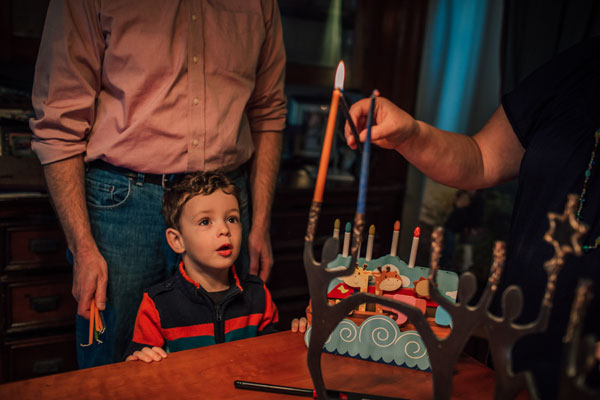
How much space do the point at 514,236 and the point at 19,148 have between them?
1973 millimetres

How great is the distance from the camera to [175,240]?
135 cm

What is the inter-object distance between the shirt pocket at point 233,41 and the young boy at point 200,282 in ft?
1.02

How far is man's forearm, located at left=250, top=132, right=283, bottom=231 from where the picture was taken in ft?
5.32

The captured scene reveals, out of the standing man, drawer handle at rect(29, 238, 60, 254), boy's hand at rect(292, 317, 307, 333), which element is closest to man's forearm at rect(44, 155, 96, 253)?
the standing man

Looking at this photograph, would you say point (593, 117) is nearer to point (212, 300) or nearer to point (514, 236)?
point (514, 236)

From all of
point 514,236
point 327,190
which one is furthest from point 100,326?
point 327,190

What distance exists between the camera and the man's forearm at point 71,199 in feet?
4.19

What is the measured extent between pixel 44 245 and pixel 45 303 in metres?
0.24

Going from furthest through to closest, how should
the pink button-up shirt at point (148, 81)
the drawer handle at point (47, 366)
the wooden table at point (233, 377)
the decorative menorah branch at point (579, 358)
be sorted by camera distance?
the drawer handle at point (47, 366), the pink button-up shirt at point (148, 81), the wooden table at point (233, 377), the decorative menorah branch at point (579, 358)

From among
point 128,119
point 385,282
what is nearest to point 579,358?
point 385,282

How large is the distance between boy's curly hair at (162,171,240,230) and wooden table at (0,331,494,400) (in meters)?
0.42

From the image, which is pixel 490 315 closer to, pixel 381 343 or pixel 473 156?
pixel 381 343

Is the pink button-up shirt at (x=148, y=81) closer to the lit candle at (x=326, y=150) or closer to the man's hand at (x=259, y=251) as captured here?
the man's hand at (x=259, y=251)

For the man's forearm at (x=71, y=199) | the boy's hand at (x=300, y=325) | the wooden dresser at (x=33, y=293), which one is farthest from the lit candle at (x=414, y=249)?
the wooden dresser at (x=33, y=293)
